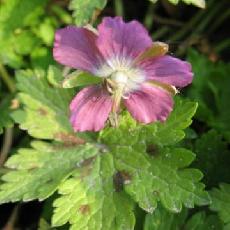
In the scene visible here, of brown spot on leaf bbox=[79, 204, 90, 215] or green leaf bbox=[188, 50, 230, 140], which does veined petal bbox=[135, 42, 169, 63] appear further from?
green leaf bbox=[188, 50, 230, 140]

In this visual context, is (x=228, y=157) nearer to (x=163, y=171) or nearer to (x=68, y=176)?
(x=163, y=171)

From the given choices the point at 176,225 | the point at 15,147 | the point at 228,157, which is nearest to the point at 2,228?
the point at 15,147

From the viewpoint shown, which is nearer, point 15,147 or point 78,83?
point 78,83

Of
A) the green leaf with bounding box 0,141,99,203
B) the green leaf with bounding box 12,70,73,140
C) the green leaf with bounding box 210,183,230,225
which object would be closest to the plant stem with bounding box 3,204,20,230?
the green leaf with bounding box 0,141,99,203

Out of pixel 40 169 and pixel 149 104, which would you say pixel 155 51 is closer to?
pixel 149 104

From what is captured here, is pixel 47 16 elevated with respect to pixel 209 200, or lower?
elevated
